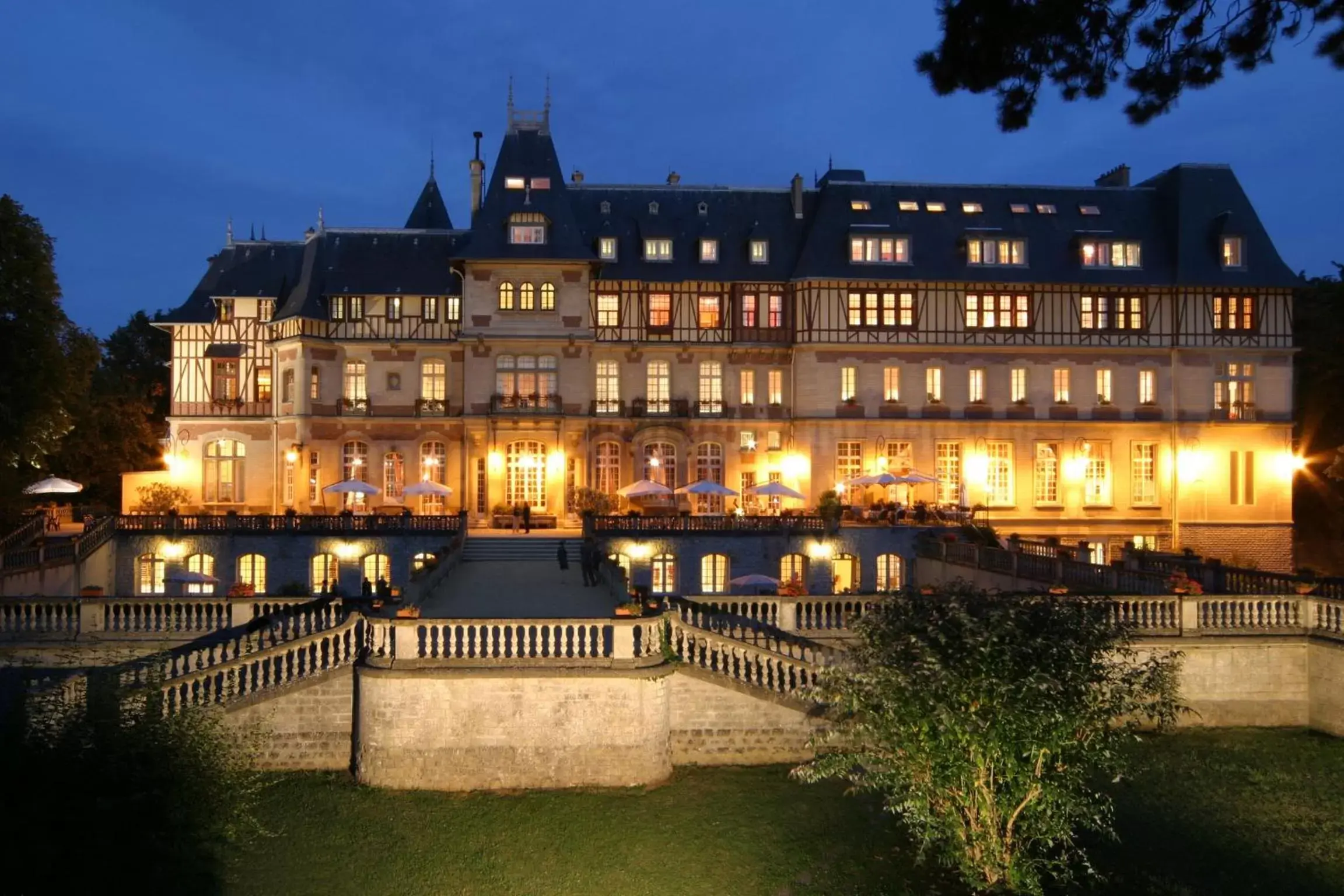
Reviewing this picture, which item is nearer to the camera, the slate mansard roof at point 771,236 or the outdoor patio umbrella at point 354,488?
the outdoor patio umbrella at point 354,488

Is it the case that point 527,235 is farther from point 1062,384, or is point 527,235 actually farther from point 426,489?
point 1062,384

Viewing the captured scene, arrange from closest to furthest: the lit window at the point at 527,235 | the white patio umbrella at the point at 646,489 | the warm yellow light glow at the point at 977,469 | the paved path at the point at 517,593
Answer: the paved path at the point at 517,593 → the white patio umbrella at the point at 646,489 → the lit window at the point at 527,235 → the warm yellow light glow at the point at 977,469

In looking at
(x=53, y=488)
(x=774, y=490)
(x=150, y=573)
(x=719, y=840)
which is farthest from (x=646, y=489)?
(x=719, y=840)

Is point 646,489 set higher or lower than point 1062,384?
lower

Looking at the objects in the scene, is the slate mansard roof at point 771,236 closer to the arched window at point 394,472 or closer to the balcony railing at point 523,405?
the balcony railing at point 523,405

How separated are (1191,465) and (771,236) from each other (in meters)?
17.4

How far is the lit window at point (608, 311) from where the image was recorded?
37562 mm

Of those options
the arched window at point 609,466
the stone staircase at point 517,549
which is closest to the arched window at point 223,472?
the stone staircase at point 517,549

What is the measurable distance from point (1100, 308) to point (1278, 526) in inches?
396

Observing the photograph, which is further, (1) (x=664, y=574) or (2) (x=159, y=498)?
(2) (x=159, y=498)

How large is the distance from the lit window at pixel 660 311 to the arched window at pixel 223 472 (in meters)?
15.9

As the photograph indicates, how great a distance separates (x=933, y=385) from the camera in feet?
122

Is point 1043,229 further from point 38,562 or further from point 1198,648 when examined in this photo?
point 38,562

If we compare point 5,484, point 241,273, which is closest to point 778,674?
point 5,484
